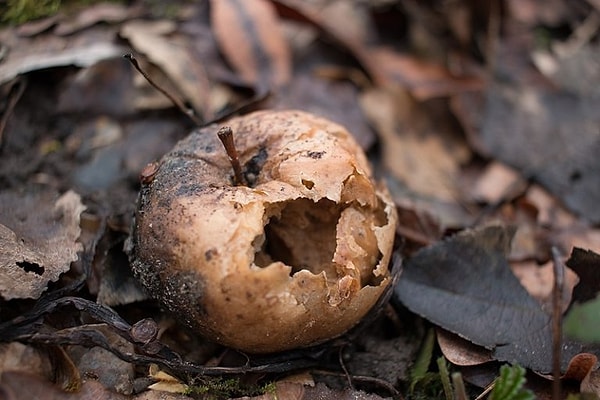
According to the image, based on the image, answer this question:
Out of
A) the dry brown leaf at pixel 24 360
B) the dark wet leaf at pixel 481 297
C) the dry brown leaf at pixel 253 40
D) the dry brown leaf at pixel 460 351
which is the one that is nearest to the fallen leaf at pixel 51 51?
the dry brown leaf at pixel 253 40

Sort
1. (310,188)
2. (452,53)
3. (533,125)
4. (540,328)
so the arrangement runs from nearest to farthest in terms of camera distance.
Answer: (310,188) → (540,328) → (533,125) → (452,53)

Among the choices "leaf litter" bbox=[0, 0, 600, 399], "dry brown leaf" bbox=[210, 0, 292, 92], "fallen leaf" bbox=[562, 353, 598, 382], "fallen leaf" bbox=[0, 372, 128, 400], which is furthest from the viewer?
"dry brown leaf" bbox=[210, 0, 292, 92]

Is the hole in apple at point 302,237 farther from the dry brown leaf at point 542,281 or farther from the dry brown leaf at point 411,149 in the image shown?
the dry brown leaf at point 411,149

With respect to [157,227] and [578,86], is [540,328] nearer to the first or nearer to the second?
[157,227]

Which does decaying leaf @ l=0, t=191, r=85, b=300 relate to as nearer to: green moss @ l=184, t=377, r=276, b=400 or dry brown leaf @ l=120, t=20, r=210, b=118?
green moss @ l=184, t=377, r=276, b=400

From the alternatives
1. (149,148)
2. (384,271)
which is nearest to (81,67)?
(149,148)

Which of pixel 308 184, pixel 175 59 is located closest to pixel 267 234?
pixel 308 184

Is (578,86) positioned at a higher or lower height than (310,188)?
lower

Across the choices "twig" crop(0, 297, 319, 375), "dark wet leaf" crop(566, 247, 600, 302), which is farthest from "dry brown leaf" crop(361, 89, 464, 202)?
"twig" crop(0, 297, 319, 375)
